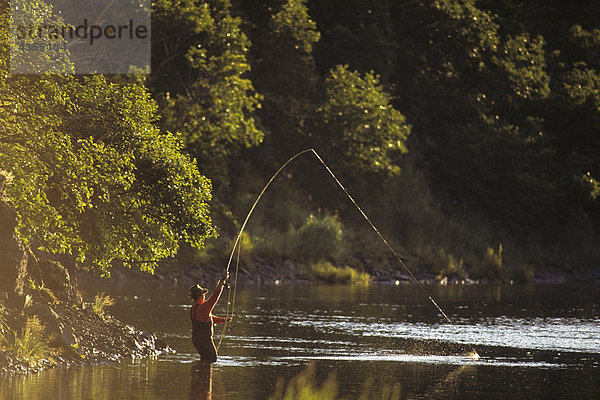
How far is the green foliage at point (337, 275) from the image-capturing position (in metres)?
56.0

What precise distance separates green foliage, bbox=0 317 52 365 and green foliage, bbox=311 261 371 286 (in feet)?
102

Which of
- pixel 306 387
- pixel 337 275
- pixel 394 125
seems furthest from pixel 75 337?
pixel 394 125

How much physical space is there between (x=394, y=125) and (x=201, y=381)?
125 feet

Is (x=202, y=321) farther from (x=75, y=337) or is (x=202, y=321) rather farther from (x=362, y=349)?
(x=362, y=349)

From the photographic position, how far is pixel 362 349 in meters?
30.0

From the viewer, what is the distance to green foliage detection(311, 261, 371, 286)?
2203 inches

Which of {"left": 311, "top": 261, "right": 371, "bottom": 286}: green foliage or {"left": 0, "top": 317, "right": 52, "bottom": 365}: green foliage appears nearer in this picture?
{"left": 0, "top": 317, "right": 52, "bottom": 365}: green foliage

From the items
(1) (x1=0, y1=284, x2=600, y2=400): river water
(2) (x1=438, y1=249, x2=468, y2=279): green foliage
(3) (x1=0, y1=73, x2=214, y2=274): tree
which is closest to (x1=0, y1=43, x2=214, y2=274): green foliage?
(3) (x1=0, y1=73, x2=214, y2=274): tree

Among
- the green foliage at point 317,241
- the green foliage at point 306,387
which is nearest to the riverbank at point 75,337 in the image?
the green foliage at point 306,387

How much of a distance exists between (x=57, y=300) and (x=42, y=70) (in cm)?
456

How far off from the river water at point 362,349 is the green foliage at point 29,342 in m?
0.55

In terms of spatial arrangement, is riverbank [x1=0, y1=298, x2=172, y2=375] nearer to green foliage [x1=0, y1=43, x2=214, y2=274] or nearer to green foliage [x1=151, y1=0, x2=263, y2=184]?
green foliage [x1=0, y1=43, x2=214, y2=274]

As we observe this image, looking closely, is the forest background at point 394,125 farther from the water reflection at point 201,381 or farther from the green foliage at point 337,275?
the water reflection at point 201,381

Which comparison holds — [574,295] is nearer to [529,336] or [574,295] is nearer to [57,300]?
[529,336]
